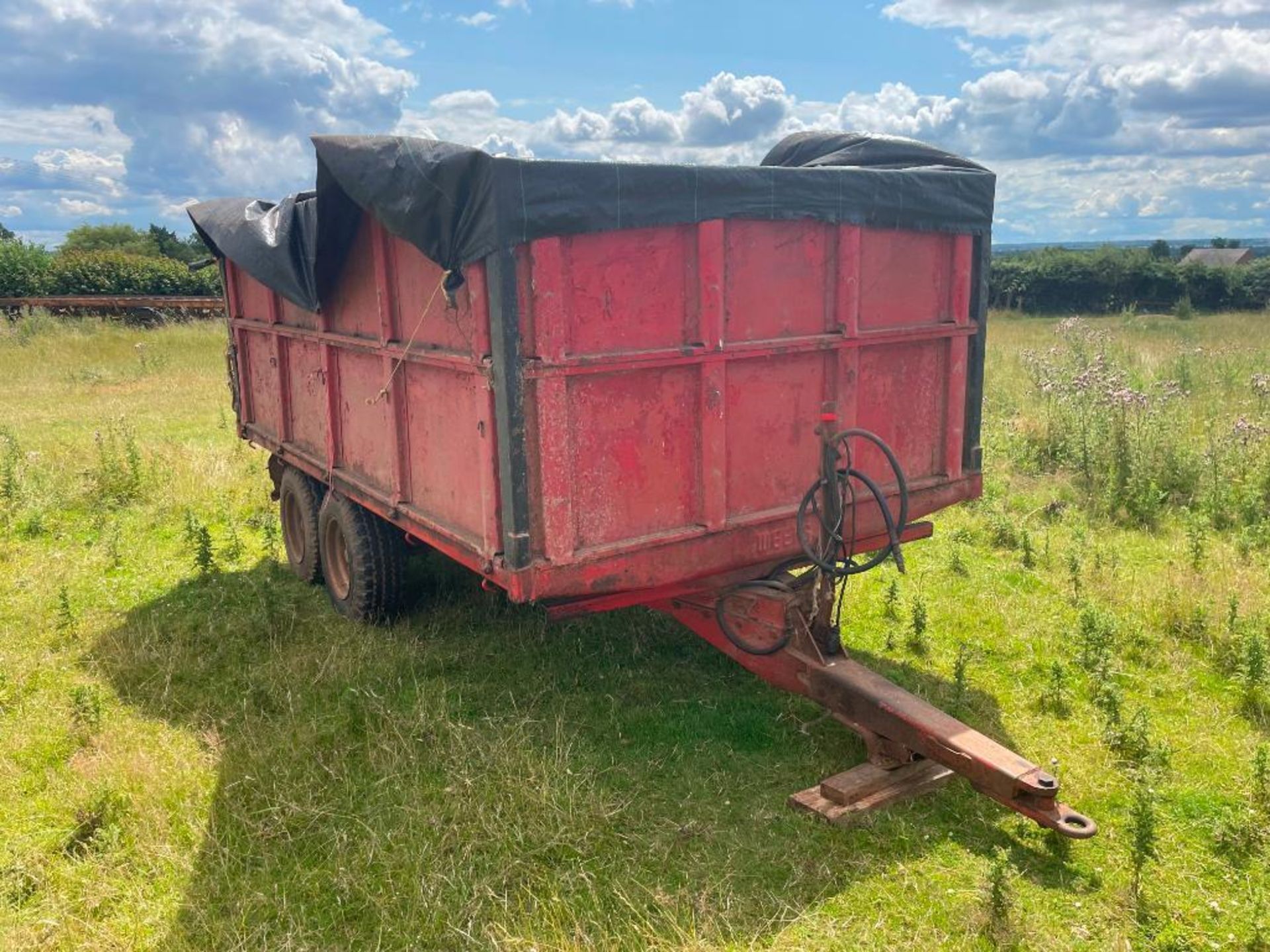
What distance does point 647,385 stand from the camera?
407 cm

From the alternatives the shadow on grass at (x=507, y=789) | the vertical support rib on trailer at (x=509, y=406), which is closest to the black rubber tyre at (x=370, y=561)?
the shadow on grass at (x=507, y=789)

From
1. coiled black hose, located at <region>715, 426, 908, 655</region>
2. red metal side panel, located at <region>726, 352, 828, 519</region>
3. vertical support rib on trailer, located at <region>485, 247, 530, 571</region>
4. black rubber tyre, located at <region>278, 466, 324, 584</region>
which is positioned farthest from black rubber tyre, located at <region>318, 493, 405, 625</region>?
red metal side panel, located at <region>726, 352, 828, 519</region>

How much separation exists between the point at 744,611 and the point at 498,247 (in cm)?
194

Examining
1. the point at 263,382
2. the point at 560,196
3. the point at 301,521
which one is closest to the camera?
the point at 560,196

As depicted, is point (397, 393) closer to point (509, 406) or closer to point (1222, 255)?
point (509, 406)

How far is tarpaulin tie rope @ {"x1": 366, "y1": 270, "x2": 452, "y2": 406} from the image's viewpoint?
4105 mm

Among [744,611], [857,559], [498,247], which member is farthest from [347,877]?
[857,559]

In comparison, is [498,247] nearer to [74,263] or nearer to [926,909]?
[926,909]

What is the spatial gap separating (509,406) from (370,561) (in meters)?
2.43

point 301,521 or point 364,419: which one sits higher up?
point 364,419

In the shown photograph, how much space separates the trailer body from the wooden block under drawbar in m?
1.01

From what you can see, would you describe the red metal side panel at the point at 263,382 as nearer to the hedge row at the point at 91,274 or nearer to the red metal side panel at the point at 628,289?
the red metal side panel at the point at 628,289

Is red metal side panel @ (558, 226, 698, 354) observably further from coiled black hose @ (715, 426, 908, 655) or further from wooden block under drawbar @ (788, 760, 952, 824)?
wooden block under drawbar @ (788, 760, 952, 824)

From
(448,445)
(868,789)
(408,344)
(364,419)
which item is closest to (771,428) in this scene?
(448,445)
